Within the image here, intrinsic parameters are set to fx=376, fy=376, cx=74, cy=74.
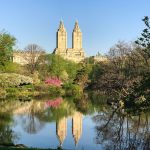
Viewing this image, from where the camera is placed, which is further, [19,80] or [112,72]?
[19,80]

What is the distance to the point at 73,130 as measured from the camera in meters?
22.9

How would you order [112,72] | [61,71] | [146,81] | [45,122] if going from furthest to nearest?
[61,71] < [112,72] < [45,122] < [146,81]

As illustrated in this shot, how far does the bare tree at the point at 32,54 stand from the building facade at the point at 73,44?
5430 cm

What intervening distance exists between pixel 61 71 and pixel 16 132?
54.5 metres

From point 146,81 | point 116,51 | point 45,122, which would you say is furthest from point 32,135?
point 116,51

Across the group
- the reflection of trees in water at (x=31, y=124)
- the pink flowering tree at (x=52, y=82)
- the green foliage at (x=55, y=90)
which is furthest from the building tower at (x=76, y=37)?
the reflection of trees in water at (x=31, y=124)

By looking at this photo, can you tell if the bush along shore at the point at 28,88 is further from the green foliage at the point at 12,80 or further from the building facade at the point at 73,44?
the building facade at the point at 73,44

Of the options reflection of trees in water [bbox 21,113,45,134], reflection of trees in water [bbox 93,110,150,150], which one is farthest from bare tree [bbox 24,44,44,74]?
reflection of trees in water [bbox 93,110,150,150]

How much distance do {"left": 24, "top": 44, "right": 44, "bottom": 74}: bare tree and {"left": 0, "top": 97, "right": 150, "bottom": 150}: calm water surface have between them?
42.5m

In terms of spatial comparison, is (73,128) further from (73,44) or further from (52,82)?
(73,44)

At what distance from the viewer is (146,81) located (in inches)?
546

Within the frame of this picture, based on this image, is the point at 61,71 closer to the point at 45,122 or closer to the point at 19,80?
the point at 19,80

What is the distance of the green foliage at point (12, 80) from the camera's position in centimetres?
5081

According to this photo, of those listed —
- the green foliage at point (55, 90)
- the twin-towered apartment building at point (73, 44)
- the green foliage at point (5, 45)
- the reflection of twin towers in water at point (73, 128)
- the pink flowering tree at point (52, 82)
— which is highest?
the twin-towered apartment building at point (73, 44)
